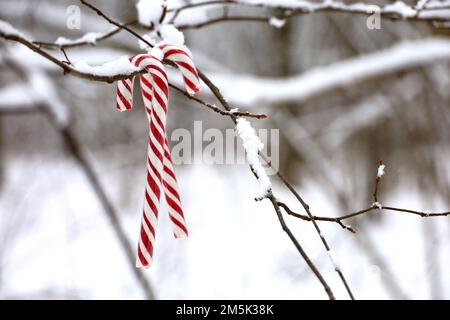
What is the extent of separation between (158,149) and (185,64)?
6.5 inches

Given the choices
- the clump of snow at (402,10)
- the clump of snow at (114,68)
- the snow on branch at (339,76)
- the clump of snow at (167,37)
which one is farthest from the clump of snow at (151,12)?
the snow on branch at (339,76)

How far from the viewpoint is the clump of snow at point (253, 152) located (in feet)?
2.82

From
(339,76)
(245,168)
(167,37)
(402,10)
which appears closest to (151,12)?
(167,37)

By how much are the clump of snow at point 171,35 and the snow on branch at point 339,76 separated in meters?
1.75

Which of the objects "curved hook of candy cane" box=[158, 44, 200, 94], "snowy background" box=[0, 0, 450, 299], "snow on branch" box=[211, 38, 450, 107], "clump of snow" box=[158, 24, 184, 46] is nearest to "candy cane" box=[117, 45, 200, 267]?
"curved hook of candy cane" box=[158, 44, 200, 94]

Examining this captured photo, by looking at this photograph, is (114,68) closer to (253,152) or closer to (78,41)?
(253,152)

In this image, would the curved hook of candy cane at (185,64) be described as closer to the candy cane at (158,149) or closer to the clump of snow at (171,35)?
the candy cane at (158,149)

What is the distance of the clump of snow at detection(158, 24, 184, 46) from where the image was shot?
3.41ft

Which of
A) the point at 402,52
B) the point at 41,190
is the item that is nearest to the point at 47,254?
the point at 41,190
